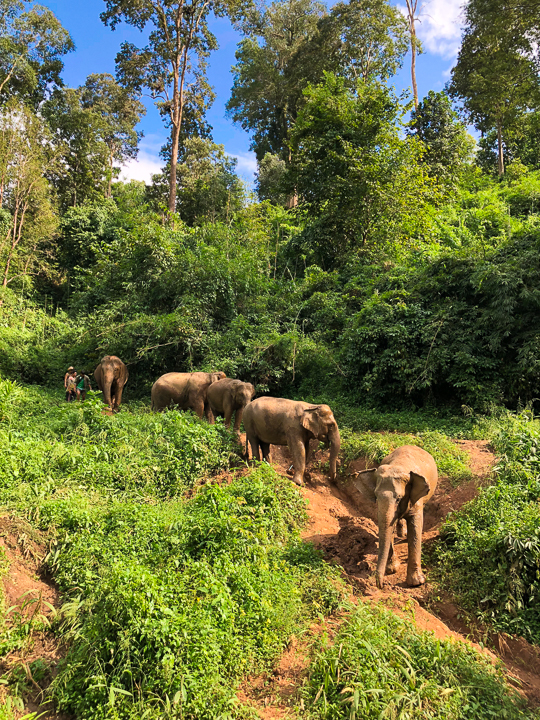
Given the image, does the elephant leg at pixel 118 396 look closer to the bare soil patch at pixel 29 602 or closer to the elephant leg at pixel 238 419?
the elephant leg at pixel 238 419

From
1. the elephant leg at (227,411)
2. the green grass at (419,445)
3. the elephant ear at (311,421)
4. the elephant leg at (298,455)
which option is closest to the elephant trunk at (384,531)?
the green grass at (419,445)

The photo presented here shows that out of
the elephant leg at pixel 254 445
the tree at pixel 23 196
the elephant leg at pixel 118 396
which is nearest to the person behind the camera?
the elephant leg at pixel 254 445

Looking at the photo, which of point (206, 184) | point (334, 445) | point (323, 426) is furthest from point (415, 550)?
point (206, 184)

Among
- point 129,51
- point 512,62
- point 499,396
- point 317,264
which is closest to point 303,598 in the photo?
point 499,396

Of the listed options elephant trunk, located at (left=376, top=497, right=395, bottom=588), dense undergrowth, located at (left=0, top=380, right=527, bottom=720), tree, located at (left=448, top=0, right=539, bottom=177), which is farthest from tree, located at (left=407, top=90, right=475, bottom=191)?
elephant trunk, located at (left=376, top=497, right=395, bottom=588)

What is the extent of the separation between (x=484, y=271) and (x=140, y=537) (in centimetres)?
998

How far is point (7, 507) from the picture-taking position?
5.77 metres

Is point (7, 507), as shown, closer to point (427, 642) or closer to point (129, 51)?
point (427, 642)

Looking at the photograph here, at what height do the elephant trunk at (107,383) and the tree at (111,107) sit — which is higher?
the tree at (111,107)

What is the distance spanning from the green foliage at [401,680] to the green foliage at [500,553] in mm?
881

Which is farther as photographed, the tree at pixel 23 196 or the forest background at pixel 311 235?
the tree at pixel 23 196

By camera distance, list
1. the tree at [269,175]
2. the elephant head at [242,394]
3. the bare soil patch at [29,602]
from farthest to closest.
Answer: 1. the tree at [269,175]
2. the elephant head at [242,394]
3. the bare soil patch at [29,602]

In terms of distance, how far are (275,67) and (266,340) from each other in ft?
93.2

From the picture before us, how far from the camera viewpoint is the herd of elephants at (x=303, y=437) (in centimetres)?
567
